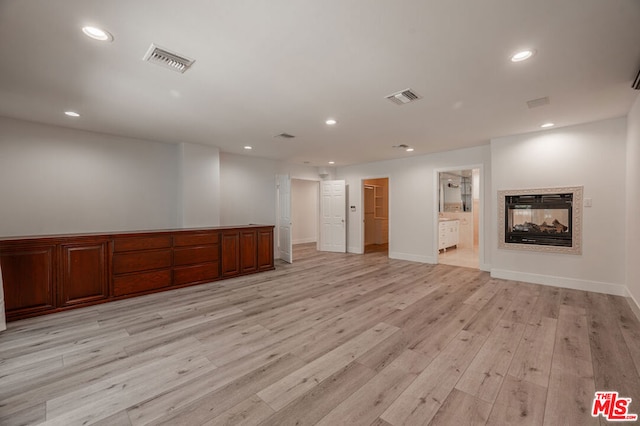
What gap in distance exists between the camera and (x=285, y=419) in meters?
1.66

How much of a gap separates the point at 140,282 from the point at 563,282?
6912 mm

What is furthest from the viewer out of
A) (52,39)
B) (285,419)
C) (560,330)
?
(560,330)

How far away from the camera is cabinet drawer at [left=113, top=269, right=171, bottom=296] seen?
13.1 feet

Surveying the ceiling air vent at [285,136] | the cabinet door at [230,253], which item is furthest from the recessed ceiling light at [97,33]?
the cabinet door at [230,253]

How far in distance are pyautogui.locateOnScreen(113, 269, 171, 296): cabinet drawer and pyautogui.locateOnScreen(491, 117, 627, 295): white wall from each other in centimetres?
615

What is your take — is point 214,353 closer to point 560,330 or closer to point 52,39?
point 52,39

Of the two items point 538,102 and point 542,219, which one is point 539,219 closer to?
point 542,219

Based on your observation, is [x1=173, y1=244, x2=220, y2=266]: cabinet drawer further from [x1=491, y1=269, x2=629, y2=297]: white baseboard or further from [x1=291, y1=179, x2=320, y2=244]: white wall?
[x1=491, y1=269, x2=629, y2=297]: white baseboard

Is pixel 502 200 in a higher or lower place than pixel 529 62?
lower

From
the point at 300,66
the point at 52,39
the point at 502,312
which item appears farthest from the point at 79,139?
the point at 502,312

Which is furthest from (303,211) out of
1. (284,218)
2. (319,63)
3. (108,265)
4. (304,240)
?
(319,63)

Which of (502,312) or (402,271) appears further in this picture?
(402,271)

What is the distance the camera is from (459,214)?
9062mm

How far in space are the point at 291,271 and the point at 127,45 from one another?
175 inches
